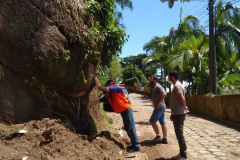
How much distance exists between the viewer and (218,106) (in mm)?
12070

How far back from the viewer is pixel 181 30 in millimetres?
17984

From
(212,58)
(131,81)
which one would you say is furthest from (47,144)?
(131,81)

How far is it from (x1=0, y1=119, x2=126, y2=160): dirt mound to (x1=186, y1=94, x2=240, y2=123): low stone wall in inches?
269

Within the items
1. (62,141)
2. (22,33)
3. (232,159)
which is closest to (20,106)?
(62,141)

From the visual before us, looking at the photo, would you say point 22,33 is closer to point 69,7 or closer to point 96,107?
point 69,7

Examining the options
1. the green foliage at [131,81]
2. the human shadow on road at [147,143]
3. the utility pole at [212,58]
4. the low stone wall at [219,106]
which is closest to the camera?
the human shadow on road at [147,143]

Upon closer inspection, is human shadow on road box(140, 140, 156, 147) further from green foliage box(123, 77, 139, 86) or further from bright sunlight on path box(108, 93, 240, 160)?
green foliage box(123, 77, 139, 86)

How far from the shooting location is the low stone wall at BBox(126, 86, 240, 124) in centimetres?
1019

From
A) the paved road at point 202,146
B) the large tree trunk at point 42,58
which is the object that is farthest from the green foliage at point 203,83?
the large tree trunk at point 42,58

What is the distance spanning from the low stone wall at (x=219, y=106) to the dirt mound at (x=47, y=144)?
269 inches

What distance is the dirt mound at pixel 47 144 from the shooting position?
381cm

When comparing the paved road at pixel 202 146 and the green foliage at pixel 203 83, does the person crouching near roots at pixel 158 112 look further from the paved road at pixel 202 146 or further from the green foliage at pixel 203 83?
the green foliage at pixel 203 83

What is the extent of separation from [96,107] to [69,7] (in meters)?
2.79

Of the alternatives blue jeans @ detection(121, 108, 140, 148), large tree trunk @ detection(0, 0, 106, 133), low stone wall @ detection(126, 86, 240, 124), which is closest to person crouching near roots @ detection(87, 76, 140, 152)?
blue jeans @ detection(121, 108, 140, 148)
